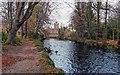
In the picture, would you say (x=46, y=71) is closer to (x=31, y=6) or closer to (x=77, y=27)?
(x=31, y=6)

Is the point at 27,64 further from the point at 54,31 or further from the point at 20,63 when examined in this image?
the point at 54,31

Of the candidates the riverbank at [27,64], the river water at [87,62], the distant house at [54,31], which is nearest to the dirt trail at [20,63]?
the riverbank at [27,64]

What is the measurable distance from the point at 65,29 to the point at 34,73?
2965 inches

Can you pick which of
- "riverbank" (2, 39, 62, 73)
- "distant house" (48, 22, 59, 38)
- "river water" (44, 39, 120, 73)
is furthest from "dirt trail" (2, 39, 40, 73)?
"distant house" (48, 22, 59, 38)

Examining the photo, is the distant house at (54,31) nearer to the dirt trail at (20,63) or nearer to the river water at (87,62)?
the river water at (87,62)

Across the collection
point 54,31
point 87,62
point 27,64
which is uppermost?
point 54,31

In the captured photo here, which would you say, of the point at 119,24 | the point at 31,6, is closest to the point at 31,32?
the point at 119,24

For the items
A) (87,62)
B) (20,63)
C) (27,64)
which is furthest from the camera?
(87,62)

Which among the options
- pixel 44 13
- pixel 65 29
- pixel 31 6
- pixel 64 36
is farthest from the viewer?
pixel 65 29

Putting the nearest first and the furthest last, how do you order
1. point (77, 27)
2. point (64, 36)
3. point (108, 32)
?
1. point (108, 32)
2. point (77, 27)
3. point (64, 36)

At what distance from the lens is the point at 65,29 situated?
86188 millimetres

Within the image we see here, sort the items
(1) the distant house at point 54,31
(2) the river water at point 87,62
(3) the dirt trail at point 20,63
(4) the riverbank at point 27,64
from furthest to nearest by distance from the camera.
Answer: (1) the distant house at point 54,31
(2) the river water at point 87,62
(3) the dirt trail at point 20,63
(4) the riverbank at point 27,64

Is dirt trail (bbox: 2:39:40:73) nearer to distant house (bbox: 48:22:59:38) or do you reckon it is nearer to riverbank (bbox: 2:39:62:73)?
riverbank (bbox: 2:39:62:73)

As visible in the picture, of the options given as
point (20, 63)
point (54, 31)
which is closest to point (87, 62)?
point (20, 63)
